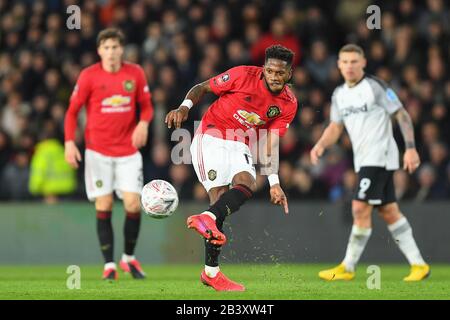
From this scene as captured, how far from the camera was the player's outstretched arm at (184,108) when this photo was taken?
839 centimetres

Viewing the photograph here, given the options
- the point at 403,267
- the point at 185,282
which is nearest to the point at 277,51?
the point at 185,282

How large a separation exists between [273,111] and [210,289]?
4.95ft

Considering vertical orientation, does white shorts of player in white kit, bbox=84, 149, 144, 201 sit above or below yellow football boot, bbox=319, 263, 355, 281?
above

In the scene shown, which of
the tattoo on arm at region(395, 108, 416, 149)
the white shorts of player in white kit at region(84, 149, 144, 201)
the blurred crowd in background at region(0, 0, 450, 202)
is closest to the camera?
the tattoo on arm at region(395, 108, 416, 149)

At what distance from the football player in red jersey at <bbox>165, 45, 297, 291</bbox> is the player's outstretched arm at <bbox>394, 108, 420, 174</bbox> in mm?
1871

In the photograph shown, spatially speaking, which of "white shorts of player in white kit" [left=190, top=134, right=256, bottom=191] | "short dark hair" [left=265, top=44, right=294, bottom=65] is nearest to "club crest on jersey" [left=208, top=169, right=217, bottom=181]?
"white shorts of player in white kit" [left=190, top=134, right=256, bottom=191]

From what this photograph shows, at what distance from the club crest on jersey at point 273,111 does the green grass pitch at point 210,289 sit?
4.57 feet

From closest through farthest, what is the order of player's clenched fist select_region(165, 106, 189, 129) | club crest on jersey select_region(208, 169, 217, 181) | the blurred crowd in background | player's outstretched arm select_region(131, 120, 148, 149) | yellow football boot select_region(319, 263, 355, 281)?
player's clenched fist select_region(165, 106, 189, 129)
club crest on jersey select_region(208, 169, 217, 181)
yellow football boot select_region(319, 263, 355, 281)
player's outstretched arm select_region(131, 120, 148, 149)
the blurred crowd in background

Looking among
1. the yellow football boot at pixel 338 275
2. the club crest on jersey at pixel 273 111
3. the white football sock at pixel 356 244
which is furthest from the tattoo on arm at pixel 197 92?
the white football sock at pixel 356 244

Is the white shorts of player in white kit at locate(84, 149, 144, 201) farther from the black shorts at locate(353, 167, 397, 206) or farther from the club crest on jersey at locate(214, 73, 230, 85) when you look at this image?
the club crest on jersey at locate(214, 73, 230, 85)

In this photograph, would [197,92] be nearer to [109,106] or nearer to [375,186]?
[109,106]

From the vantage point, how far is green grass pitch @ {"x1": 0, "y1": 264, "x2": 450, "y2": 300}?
855cm

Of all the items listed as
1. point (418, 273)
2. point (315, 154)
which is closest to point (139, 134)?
point (315, 154)

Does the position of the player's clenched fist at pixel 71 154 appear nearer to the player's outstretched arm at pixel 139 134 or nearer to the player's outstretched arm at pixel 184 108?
the player's outstretched arm at pixel 139 134
